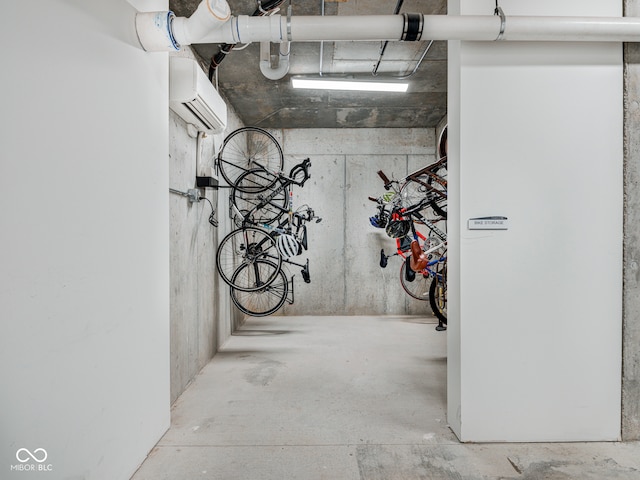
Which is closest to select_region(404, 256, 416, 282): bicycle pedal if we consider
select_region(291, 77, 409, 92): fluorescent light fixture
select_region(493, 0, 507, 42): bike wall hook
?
select_region(291, 77, 409, 92): fluorescent light fixture

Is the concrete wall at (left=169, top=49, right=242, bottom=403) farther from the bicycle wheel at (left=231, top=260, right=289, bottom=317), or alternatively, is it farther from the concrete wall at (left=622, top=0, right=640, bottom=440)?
the concrete wall at (left=622, top=0, right=640, bottom=440)

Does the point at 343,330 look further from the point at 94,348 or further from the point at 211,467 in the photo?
the point at 94,348

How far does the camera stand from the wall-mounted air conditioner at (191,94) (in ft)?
7.79

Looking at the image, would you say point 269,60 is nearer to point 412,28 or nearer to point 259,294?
point 412,28

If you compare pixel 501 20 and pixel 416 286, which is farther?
pixel 416 286

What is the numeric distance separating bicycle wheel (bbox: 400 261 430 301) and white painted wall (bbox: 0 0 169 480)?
13.1 ft

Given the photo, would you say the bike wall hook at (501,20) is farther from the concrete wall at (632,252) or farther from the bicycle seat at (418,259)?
the bicycle seat at (418,259)

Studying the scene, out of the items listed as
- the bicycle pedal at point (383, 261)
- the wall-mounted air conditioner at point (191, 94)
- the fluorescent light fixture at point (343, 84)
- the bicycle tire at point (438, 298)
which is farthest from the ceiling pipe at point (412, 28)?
the bicycle pedal at point (383, 261)

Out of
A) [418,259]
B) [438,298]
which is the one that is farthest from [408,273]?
[418,259]

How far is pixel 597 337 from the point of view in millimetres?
1987

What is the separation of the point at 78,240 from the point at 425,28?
1866 mm

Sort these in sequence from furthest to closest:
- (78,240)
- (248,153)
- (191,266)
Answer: (248,153) < (191,266) < (78,240)

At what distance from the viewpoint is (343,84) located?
3.82 meters

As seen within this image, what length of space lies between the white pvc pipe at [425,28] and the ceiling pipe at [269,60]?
4.18 feet
